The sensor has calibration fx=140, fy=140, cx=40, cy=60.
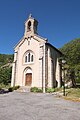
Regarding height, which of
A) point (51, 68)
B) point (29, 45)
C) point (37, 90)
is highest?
point (29, 45)

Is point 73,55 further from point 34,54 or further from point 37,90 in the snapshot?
point 37,90

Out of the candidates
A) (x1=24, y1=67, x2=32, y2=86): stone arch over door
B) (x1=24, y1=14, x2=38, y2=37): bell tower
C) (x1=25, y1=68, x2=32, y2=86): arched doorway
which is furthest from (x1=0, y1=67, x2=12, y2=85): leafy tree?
(x1=24, y1=14, x2=38, y2=37): bell tower

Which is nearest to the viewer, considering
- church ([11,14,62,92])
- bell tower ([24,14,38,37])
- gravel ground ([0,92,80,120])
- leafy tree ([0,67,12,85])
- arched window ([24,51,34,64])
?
gravel ground ([0,92,80,120])

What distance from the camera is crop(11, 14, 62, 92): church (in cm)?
2739

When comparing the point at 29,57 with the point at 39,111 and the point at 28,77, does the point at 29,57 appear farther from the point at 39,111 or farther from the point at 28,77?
the point at 39,111

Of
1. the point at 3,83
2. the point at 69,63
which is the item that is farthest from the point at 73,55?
the point at 3,83

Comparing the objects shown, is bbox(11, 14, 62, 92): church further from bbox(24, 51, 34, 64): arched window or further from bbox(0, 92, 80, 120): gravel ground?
bbox(0, 92, 80, 120): gravel ground

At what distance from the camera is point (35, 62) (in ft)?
95.1

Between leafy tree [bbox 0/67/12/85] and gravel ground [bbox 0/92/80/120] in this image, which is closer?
gravel ground [bbox 0/92/80/120]

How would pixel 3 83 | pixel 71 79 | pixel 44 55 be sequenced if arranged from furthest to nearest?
pixel 3 83, pixel 71 79, pixel 44 55

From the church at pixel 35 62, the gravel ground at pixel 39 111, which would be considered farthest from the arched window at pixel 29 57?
the gravel ground at pixel 39 111

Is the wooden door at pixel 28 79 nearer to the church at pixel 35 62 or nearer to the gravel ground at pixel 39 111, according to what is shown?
the church at pixel 35 62

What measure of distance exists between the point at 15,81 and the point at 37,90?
7243 mm

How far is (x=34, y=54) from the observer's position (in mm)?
29641
